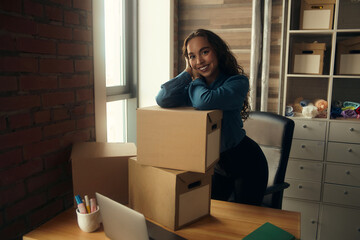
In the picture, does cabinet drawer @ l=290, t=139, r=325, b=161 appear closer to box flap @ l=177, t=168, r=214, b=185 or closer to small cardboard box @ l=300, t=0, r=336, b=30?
small cardboard box @ l=300, t=0, r=336, b=30

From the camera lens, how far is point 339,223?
2.59 m

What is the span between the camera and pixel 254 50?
2.78 m

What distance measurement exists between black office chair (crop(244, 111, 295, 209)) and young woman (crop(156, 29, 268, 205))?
28 cm

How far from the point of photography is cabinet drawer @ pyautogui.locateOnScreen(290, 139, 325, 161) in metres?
2.55

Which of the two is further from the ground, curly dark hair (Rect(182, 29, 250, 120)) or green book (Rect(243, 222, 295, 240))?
curly dark hair (Rect(182, 29, 250, 120))

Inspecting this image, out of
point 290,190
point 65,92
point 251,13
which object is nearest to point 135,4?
point 251,13

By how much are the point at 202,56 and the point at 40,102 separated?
2.50 ft

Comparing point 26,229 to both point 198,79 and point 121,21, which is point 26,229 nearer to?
point 198,79

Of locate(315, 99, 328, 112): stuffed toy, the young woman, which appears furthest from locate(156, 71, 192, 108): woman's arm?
locate(315, 99, 328, 112): stuffed toy

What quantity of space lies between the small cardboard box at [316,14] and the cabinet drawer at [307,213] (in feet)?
4.67

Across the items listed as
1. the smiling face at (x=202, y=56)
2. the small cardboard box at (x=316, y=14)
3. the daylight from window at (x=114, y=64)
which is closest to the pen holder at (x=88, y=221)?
the smiling face at (x=202, y=56)

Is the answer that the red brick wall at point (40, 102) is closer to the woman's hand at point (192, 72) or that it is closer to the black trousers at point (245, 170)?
the woman's hand at point (192, 72)

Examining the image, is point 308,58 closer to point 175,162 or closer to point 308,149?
point 308,149

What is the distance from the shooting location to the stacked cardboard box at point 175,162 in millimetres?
1218
